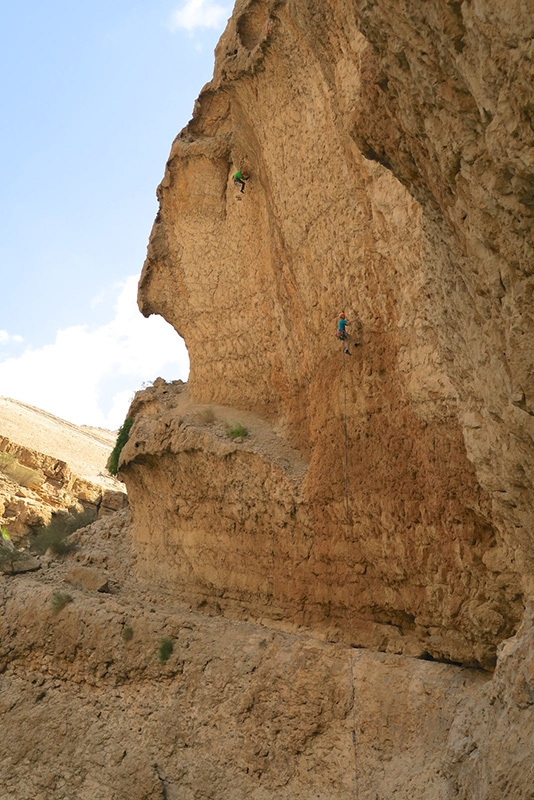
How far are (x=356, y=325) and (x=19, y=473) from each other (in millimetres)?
17173

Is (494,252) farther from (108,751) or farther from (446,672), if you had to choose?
(108,751)

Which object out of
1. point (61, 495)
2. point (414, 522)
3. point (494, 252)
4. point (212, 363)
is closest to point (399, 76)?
point (494, 252)

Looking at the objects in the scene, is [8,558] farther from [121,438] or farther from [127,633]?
[127,633]

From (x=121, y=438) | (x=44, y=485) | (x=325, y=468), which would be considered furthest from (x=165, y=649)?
(x=44, y=485)

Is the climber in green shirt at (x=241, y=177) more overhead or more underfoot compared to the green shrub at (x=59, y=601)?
more overhead

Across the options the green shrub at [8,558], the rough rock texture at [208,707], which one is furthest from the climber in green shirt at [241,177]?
the green shrub at [8,558]

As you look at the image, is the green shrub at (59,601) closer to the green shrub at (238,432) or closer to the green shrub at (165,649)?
the green shrub at (165,649)

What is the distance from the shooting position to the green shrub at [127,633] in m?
12.6

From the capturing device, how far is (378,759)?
9.06m

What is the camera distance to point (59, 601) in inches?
534

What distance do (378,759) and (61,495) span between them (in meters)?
17.6

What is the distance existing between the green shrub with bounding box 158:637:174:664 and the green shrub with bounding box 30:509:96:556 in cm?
498

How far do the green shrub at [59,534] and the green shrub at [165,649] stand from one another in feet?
16.4

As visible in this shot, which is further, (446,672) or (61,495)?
(61,495)
